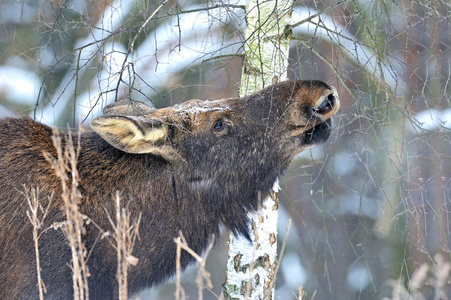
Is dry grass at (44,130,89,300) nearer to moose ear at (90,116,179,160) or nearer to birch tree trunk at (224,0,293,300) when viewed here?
moose ear at (90,116,179,160)

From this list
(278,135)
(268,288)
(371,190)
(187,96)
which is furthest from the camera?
(371,190)

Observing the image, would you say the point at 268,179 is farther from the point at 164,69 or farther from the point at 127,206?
the point at 164,69

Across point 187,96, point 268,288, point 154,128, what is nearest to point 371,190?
point 187,96

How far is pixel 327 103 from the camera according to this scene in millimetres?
3824

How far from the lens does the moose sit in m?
3.80

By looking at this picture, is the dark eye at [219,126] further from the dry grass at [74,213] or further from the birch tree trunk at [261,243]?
the dry grass at [74,213]

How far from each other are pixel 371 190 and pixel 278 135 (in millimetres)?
5339

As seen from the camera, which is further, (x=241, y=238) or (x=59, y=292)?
(x=241, y=238)

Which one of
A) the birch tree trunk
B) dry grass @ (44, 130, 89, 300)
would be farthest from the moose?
dry grass @ (44, 130, 89, 300)

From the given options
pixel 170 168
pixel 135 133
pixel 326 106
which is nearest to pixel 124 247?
pixel 135 133

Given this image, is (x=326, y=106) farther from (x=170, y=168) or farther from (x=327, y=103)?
(x=170, y=168)

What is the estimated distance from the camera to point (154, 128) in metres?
3.83

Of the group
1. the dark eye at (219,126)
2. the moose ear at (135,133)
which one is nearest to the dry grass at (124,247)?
the moose ear at (135,133)

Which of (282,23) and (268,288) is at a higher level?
(282,23)
